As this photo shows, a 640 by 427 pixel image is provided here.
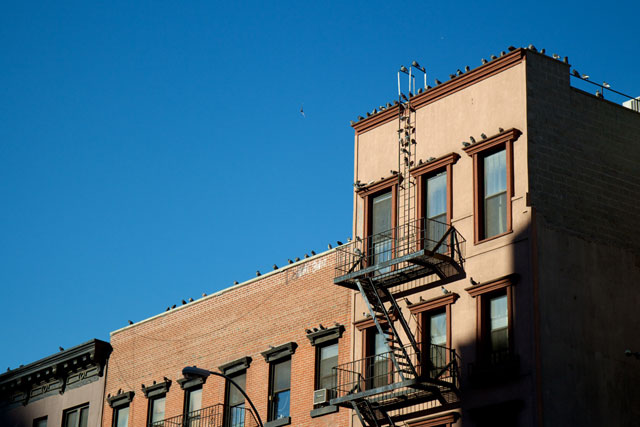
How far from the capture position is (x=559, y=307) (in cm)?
3209

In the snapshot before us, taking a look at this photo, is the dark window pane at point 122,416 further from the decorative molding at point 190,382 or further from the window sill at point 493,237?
the window sill at point 493,237

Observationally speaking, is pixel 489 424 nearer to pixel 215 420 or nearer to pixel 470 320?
pixel 470 320

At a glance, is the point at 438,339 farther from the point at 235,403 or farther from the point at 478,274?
the point at 235,403

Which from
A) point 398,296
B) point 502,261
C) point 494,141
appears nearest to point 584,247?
point 502,261

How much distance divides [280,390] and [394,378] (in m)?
5.83

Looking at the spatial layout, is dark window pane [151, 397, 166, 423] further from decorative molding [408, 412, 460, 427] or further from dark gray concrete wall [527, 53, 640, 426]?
dark gray concrete wall [527, 53, 640, 426]

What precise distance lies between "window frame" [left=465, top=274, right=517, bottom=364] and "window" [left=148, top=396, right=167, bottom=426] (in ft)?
49.3

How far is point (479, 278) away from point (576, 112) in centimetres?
563

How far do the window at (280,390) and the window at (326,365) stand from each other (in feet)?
4.73

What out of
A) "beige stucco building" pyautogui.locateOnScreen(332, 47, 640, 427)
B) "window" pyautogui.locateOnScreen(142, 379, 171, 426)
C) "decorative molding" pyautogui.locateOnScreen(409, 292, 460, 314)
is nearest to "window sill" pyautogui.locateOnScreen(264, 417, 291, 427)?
"beige stucco building" pyautogui.locateOnScreen(332, 47, 640, 427)

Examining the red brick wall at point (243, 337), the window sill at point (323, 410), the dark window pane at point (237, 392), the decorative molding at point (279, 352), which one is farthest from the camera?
the dark window pane at point (237, 392)

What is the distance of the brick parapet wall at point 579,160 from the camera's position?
110ft

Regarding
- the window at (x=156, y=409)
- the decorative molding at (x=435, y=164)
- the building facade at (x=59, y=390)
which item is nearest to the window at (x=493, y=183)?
the decorative molding at (x=435, y=164)

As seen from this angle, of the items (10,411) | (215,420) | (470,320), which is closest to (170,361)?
(215,420)
